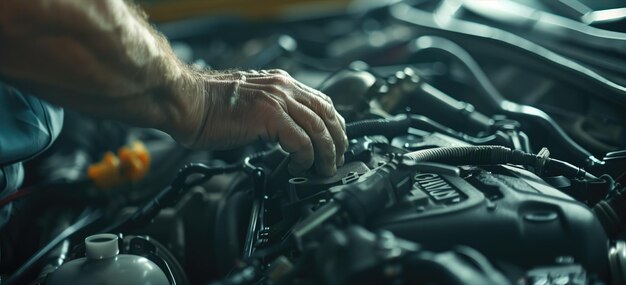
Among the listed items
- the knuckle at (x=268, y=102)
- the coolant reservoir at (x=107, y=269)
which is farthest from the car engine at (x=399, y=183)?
the knuckle at (x=268, y=102)

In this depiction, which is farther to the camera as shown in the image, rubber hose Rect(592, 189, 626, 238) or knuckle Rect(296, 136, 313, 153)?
knuckle Rect(296, 136, 313, 153)

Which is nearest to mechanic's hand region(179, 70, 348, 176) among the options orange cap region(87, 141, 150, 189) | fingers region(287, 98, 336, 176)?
fingers region(287, 98, 336, 176)

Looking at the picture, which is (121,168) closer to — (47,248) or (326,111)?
(47,248)

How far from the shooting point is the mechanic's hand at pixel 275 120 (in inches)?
40.2

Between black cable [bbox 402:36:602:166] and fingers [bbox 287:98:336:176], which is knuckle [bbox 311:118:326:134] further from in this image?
black cable [bbox 402:36:602:166]

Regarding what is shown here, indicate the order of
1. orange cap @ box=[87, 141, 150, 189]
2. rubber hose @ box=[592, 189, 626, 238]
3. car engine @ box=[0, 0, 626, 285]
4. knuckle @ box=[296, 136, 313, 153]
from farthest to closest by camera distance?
orange cap @ box=[87, 141, 150, 189] < knuckle @ box=[296, 136, 313, 153] < rubber hose @ box=[592, 189, 626, 238] < car engine @ box=[0, 0, 626, 285]

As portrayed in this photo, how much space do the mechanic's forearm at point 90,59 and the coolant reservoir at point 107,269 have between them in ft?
0.64

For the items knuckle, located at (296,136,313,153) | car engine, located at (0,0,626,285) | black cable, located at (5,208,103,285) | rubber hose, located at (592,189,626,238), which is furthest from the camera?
black cable, located at (5,208,103,285)

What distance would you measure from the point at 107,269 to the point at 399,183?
0.41 m

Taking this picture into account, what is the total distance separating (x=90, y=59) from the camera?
0.88 metres

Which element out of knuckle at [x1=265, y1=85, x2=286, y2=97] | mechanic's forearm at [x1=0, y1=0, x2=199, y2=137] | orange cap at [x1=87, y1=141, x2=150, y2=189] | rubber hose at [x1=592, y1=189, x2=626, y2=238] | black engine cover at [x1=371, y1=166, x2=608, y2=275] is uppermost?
mechanic's forearm at [x1=0, y1=0, x2=199, y2=137]

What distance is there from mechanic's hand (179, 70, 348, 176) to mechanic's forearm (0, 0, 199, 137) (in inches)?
3.0

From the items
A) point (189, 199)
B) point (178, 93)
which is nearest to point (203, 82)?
point (178, 93)

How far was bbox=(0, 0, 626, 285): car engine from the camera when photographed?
2.52ft
